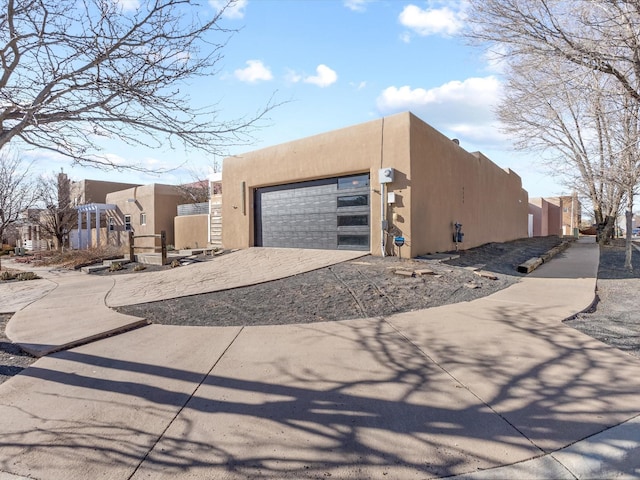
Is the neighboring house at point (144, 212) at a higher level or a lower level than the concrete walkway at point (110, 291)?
higher

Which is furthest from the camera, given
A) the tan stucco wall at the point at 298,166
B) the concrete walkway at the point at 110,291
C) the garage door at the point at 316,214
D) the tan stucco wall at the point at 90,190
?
the tan stucco wall at the point at 90,190

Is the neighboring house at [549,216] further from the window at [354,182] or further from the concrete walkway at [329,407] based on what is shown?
the concrete walkway at [329,407]

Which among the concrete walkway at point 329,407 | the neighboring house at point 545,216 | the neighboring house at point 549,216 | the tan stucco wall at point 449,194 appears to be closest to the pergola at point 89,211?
the tan stucco wall at point 449,194

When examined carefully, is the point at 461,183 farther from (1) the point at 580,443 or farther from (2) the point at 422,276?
(1) the point at 580,443

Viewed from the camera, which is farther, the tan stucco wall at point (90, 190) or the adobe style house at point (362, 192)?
the tan stucco wall at point (90, 190)

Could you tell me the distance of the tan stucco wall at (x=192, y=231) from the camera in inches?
751

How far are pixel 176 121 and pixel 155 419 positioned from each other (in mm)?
3977

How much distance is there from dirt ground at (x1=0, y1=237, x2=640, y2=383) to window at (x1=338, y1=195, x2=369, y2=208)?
2725 millimetres

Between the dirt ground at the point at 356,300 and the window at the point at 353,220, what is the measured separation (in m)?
2.36

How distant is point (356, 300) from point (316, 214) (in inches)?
252

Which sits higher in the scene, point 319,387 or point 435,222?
point 435,222

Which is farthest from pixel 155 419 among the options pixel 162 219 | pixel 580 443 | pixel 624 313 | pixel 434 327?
pixel 162 219

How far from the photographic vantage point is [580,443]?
2.64 meters

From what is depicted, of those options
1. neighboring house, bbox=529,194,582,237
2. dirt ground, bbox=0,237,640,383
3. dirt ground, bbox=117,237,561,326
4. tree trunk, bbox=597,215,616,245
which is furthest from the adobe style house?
neighboring house, bbox=529,194,582,237
